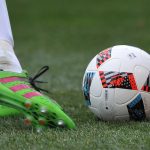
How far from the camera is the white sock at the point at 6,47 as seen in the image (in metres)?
3.33

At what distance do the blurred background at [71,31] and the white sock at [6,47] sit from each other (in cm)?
197

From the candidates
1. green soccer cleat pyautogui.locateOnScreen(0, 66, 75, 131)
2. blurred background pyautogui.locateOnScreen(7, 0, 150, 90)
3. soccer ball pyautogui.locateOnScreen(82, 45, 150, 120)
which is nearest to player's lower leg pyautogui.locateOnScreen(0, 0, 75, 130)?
green soccer cleat pyautogui.locateOnScreen(0, 66, 75, 131)

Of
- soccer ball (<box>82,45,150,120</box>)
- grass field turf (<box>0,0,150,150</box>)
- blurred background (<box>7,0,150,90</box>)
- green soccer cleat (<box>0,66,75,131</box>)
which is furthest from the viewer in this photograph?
blurred background (<box>7,0,150,90</box>)

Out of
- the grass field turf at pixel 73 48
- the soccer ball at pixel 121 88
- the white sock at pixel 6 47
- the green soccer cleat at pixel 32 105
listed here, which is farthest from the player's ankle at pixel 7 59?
the soccer ball at pixel 121 88

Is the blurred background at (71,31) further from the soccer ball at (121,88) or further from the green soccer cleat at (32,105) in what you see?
the green soccer cleat at (32,105)

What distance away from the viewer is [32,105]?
9.59 ft

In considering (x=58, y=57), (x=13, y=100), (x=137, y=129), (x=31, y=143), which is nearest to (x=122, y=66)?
(x=137, y=129)

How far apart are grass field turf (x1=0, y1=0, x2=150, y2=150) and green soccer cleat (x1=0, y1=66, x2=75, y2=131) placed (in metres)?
0.06

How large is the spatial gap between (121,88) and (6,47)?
76cm

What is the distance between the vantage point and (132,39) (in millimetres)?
10453

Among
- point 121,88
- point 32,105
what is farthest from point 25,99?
point 121,88

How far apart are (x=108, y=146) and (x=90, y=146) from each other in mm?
84

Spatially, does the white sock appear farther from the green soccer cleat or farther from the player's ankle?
the green soccer cleat

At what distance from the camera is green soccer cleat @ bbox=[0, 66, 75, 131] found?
114 inches
